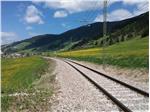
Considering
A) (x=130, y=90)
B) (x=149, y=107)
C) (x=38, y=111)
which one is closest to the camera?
(x=149, y=107)

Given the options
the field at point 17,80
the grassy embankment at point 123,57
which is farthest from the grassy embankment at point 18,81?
the grassy embankment at point 123,57

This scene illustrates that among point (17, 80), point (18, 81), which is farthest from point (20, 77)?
point (18, 81)

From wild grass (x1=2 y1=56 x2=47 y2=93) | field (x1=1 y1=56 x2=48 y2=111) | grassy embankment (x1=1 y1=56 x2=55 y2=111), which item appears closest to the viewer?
grassy embankment (x1=1 y1=56 x2=55 y2=111)

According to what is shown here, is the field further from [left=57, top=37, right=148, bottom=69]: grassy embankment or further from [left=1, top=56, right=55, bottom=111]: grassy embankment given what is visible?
[left=57, top=37, right=148, bottom=69]: grassy embankment

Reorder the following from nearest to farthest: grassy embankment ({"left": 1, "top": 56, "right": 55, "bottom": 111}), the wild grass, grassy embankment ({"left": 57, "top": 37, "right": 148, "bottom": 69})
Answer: grassy embankment ({"left": 1, "top": 56, "right": 55, "bottom": 111})
the wild grass
grassy embankment ({"left": 57, "top": 37, "right": 148, "bottom": 69})

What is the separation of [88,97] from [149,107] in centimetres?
452

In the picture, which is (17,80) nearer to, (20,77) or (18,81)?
(18,81)

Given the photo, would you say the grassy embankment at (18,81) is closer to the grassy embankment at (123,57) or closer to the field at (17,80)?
the field at (17,80)

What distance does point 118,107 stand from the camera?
14391 mm

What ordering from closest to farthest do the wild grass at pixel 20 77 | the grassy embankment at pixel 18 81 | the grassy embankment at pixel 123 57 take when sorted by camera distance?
the grassy embankment at pixel 18 81 → the wild grass at pixel 20 77 → the grassy embankment at pixel 123 57

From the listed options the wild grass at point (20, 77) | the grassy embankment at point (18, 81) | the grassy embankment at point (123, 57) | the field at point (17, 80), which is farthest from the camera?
the grassy embankment at point (123, 57)

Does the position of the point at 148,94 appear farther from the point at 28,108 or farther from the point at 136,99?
the point at 28,108

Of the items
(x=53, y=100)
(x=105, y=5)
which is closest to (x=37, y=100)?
(x=53, y=100)

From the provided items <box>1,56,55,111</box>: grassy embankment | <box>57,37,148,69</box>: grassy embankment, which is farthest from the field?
<box>57,37,148,69</box>: grassy embankment
